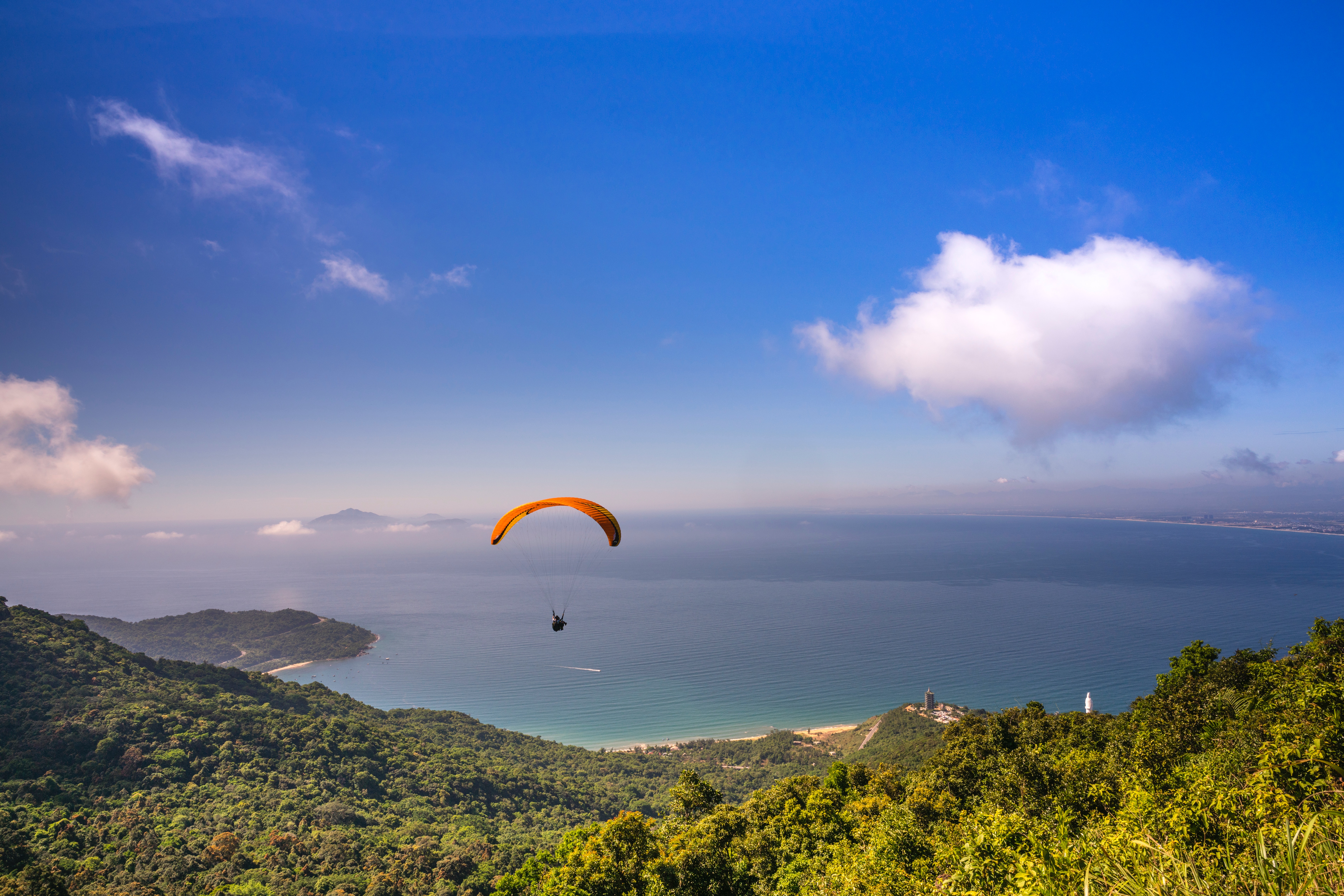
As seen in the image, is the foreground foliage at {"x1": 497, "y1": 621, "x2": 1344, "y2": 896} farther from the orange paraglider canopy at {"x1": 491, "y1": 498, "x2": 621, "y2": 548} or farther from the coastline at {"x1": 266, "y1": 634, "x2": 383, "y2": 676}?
the coastline at {"x1": 266, "y1": 634, "x2": 383, "y2": 676}

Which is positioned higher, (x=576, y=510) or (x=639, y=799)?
(x=576, y=510)

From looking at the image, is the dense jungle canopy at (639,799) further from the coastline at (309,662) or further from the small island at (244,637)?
the small island at (244,637)

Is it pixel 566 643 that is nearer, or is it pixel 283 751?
pixel 283 751

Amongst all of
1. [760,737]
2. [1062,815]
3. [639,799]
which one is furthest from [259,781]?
[760,737]

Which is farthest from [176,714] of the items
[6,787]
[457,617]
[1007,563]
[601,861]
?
[1007,563]

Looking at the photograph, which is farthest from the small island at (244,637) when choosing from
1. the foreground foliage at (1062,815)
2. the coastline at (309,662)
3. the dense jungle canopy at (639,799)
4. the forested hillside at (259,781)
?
the foreground foliage at (1062,815)

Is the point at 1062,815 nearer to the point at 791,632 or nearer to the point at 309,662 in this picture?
the point at 791,632

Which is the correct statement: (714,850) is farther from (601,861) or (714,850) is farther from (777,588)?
(777,588)
